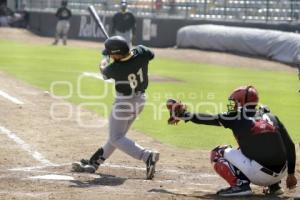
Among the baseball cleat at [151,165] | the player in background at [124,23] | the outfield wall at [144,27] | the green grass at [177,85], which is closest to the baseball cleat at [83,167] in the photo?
the baseball cleat at [151,165]

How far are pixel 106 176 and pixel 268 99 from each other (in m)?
8.90

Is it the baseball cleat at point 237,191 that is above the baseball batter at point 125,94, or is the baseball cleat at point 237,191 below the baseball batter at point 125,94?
below

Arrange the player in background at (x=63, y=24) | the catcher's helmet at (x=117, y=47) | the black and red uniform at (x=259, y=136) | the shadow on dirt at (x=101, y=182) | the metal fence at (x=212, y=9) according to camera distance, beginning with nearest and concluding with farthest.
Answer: the black and red uniform at (x=259, y=136) < the shadow on dirt at (x=101, y=182) < the catcher's helmet at (x=117, y=47) < the metal fence at (x=212, y=9) < the player in background at (x=63, y=24)

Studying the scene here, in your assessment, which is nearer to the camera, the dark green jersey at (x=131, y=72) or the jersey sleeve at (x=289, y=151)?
the jersey sleeve at (x=289, y=151)

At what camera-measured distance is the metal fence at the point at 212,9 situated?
104 ft

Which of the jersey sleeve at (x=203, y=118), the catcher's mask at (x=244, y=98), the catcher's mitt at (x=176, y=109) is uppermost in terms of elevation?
the catcher's mask at (x=244, y=98)

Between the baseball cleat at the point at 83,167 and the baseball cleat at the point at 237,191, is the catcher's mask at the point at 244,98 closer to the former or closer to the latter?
the baseball cleat at the point at 237,191

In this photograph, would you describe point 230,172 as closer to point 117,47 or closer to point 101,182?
point 101,182

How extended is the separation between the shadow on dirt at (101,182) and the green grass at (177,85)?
257 centimetres

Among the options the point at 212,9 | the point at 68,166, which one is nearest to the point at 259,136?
the point at 68,166

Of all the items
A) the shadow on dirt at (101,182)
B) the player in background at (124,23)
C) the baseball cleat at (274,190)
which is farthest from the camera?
the player in background at (124,23)

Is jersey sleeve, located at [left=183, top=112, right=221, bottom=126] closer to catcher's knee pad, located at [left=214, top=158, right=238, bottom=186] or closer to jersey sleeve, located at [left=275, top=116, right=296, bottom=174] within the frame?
catcher's knee pad, located at [left=214, top=158, right=238, bottom=186]

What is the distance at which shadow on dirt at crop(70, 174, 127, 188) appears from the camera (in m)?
7.95

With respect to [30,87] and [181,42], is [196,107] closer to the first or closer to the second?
[30,87]
